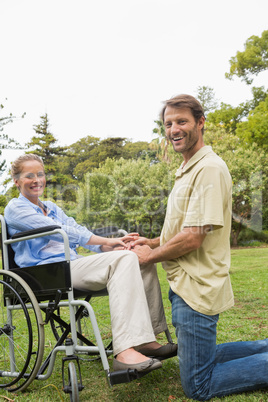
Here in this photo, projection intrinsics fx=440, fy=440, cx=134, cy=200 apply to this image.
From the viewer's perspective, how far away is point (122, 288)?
2.24 metres

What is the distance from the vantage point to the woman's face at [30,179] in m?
2.87

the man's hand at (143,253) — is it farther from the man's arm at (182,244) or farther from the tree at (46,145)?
the tree at (46,145)

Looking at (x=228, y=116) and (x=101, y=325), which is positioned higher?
(x=228, y=116)

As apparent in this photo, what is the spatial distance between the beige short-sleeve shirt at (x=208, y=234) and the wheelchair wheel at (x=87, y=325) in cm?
77

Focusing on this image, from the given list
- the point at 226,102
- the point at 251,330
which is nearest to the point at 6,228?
the point at 251,330

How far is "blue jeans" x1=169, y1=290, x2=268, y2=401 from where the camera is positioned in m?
2.21

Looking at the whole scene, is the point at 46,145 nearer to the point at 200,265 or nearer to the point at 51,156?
the point at 51,156

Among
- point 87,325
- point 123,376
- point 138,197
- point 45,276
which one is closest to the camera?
point 123,376

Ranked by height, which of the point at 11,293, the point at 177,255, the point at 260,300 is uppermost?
the point at 177,255

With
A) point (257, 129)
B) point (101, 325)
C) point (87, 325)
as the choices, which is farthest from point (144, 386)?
point (257, 129)

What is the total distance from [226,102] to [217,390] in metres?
26.8

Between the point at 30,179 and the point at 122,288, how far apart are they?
106 cm

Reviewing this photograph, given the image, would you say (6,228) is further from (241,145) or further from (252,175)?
(241,145)

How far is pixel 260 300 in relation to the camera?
18.5 feet
